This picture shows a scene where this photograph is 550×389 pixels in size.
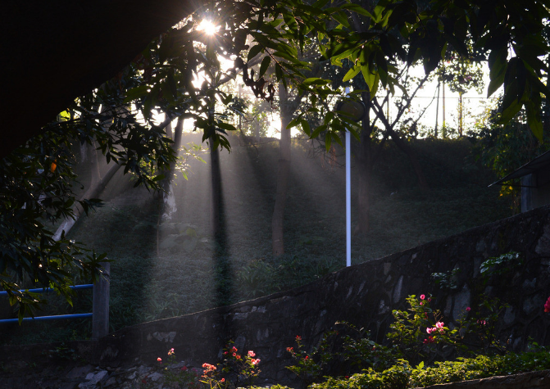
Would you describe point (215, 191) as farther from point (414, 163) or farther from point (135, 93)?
point (135, 93)

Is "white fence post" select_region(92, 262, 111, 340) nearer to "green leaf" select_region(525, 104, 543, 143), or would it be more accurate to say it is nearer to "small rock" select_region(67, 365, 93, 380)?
"small rock" select_region(67, 365, 93, 380)

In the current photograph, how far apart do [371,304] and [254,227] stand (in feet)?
36.8

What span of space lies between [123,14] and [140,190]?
1802 centimetres

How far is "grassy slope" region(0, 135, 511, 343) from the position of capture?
1063 cm

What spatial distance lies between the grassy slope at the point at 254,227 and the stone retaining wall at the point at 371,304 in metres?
2.83

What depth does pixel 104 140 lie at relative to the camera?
13.1 ft

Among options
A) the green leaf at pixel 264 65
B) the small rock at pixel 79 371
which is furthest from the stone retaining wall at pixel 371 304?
the green leaf at pixel 264 65

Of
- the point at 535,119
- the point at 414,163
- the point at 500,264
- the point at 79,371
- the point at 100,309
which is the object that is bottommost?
the point at 79,371

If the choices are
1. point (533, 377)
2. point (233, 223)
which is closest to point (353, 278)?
point (533, 377)

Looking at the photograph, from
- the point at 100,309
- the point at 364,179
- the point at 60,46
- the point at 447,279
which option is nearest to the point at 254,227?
the point at 364,179

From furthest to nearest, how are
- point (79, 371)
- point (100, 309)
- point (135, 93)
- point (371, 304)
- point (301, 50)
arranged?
1. point (100, 309)
2. point (79, 371)
3. point (371, 304)
4. point (301, 50)
5. point (135, 93)

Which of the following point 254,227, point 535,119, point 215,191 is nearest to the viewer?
point 535,119

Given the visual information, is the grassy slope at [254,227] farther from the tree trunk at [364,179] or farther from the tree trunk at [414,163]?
the tree trunk at [364,179]

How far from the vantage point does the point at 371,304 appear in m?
5.92
